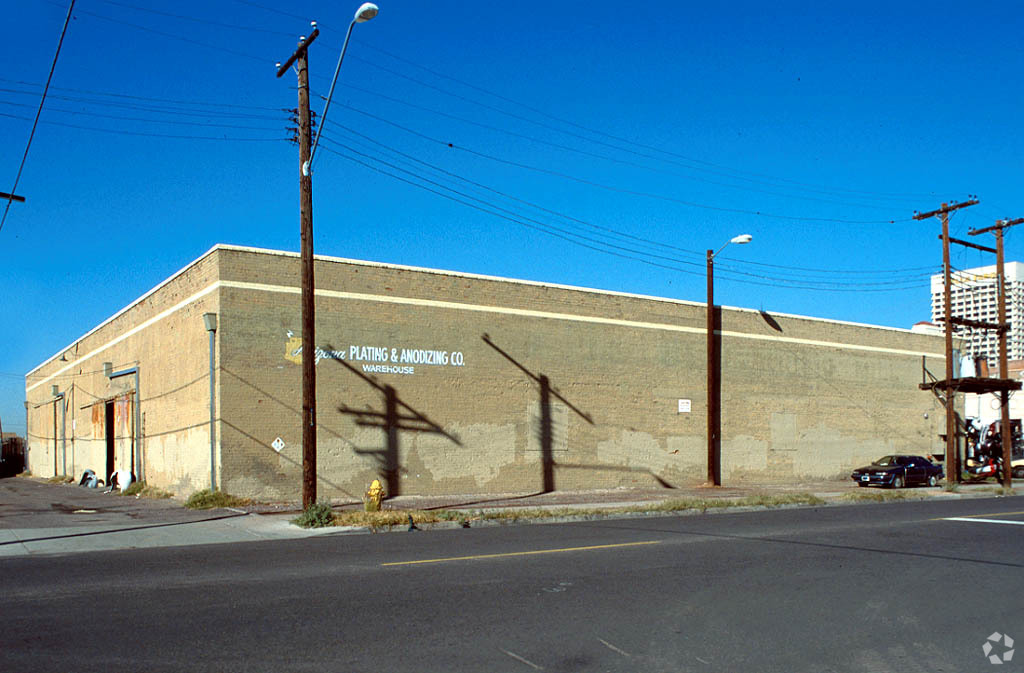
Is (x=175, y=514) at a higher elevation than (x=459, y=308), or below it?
below

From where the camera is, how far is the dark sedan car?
33062 millimetres

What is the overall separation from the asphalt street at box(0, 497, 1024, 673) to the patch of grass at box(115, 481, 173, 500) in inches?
470

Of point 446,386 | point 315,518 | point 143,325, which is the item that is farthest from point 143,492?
point 315,518

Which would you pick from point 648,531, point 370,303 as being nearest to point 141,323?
point 370,303

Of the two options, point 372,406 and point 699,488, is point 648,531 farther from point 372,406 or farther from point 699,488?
point 699,488

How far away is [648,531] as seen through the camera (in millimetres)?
16781

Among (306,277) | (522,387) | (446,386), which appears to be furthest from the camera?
(522,387)

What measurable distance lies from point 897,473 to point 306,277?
24.6 meters

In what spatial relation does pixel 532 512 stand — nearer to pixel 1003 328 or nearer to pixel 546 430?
pixel 546 430

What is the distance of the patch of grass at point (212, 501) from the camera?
70.8ft

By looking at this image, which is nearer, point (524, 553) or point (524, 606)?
point (524, 606)

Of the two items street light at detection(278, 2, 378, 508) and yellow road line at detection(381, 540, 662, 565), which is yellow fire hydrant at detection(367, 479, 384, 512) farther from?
yellow road line at detection(381, 540, 662, 565)

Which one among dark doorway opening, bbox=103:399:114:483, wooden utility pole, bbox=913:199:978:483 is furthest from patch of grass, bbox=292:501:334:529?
wooden utility pole, bbox=913:199:978:483

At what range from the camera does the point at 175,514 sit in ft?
66.4
